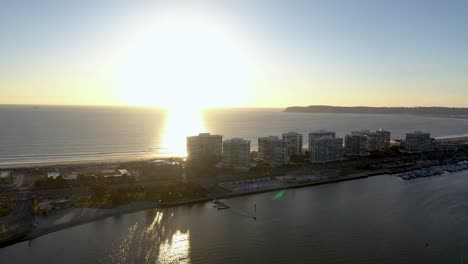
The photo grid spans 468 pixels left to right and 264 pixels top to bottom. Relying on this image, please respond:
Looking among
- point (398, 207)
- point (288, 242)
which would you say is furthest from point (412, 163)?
point (288, 242)

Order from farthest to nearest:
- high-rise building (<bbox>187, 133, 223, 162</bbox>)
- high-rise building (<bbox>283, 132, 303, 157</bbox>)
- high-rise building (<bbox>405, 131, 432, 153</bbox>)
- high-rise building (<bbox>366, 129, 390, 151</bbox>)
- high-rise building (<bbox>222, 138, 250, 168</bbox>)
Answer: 1. high-rise building (<bbox>405, 131, 432, 153</bbox>)
2. high-rise building (<bbox>366, 129, 390, 151</bbox>)
3. high-rise building (<bbox>283, 132, 303, 157</bbox>)
4. high-rise building (<bbox>187, 133, 223, 162</bbox>)
5. high-rise building (<bbox>222, 138, 250, 168</bbox>)

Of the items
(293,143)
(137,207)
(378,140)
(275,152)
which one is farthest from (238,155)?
(378,140)

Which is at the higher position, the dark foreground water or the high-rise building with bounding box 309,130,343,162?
the high-rise building with bounding box 309,130,343,162

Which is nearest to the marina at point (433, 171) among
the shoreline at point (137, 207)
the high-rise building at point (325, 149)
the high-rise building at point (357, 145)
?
the shoreline at point (137, 207)

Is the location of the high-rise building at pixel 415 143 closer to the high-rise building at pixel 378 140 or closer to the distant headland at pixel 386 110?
the high-rise building at pixel 378 140

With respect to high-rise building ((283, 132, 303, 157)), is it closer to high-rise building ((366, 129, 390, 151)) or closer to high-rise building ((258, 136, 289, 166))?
high-rise building ((258, 136, 289, 166))


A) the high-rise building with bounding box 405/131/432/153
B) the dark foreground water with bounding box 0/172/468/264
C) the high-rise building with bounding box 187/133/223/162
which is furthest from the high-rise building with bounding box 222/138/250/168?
the high-rise building with bounding box 405/131/432/153
